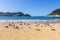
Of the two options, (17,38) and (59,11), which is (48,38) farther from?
(59,11)

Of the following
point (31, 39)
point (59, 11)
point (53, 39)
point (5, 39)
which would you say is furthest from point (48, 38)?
point (59, 11)

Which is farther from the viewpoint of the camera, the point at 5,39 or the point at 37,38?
the point at 37,38

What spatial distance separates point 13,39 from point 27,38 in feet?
2.59

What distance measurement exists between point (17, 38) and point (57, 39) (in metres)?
2.13

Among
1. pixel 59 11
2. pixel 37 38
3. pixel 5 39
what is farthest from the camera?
pixel 59 11

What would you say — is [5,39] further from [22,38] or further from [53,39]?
[53,39]

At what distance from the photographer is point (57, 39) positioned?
26.2ft

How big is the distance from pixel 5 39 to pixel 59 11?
12936 cm

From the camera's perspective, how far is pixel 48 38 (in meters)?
8.16

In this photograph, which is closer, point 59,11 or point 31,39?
point 31,39

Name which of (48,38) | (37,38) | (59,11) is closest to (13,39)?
(37,38)

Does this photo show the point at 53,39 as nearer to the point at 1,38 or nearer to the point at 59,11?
the point at 1,38

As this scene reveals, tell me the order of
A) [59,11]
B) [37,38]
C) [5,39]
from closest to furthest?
[5,39], [37,38], [59,11]

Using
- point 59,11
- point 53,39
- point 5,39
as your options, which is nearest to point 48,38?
point 53,39
